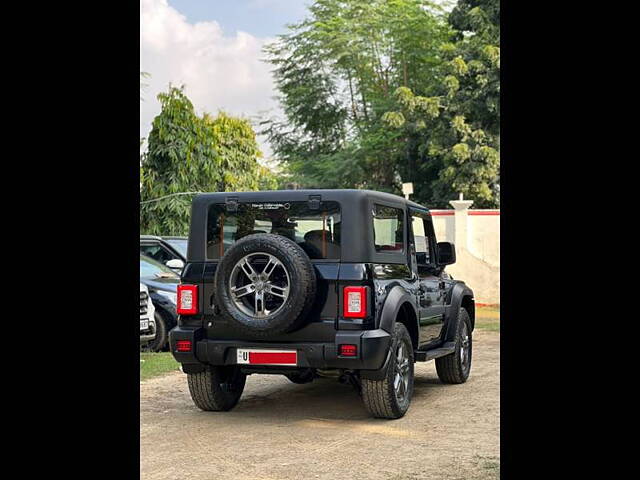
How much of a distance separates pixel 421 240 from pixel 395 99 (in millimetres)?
29518

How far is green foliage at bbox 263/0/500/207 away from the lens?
30000mm

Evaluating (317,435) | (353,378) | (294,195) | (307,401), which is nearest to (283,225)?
(294,195)

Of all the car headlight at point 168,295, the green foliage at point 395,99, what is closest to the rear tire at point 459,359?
the car headlight at point 168,295

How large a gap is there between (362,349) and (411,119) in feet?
89.6

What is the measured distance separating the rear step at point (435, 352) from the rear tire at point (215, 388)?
1567mm

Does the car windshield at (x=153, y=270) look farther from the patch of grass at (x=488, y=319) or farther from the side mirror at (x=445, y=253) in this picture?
the patch of grass at (x=488, y=319)

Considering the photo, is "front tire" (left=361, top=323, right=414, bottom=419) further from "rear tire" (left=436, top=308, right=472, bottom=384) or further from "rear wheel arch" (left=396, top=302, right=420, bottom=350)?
"rear tire" (left=436, top=308, right=472, bottom=384)

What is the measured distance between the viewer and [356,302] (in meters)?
7.02

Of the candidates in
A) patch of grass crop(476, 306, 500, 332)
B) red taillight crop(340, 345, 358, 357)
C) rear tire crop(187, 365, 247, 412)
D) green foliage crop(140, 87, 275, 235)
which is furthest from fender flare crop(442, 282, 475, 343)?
green foliage crop(140, 87, 275, 235)

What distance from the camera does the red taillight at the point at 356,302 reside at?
7.01 metres

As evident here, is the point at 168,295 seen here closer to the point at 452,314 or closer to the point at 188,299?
the point at 452,314
